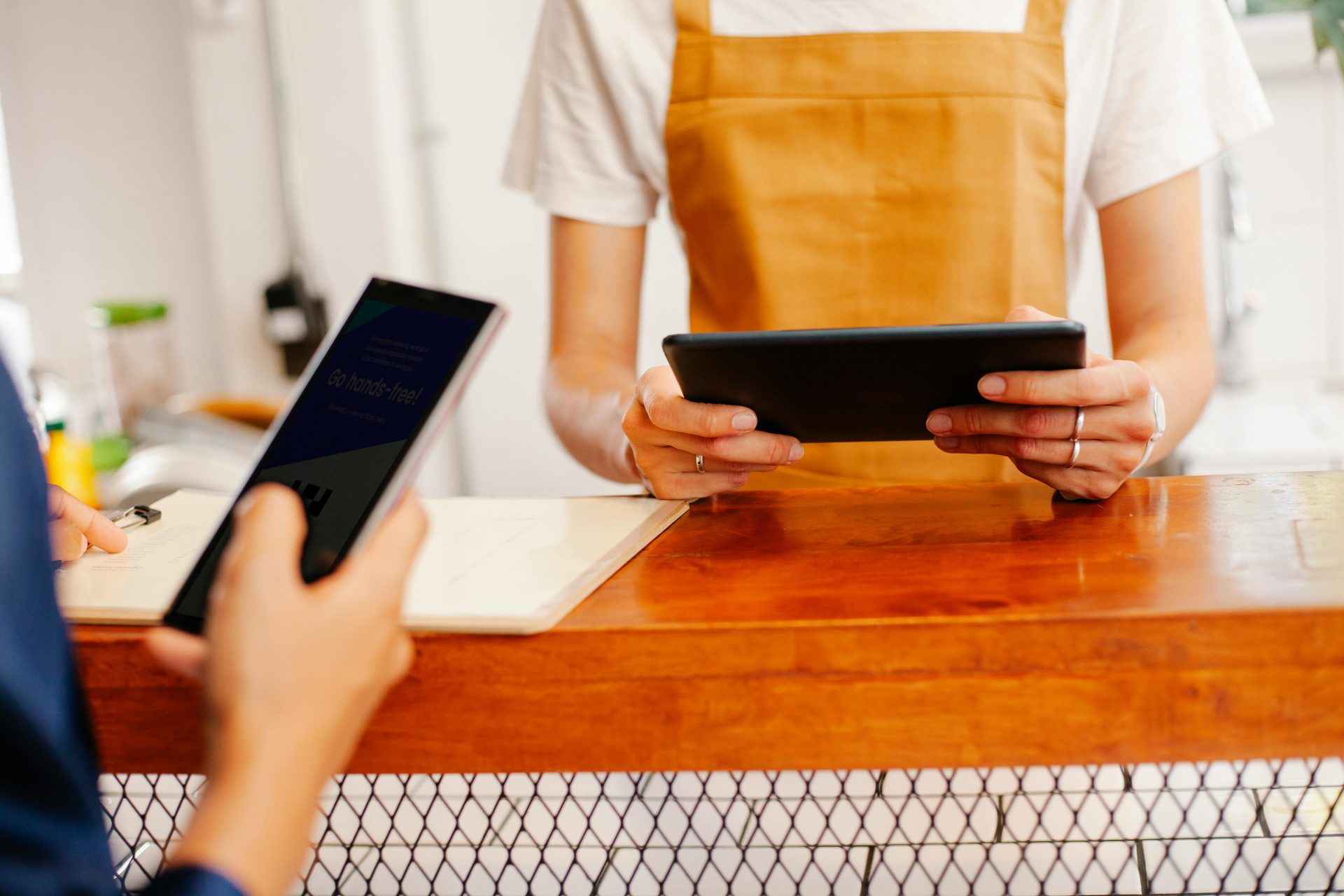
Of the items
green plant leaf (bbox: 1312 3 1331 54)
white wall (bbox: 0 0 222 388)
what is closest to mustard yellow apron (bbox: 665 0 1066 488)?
green plant leaf (bbox: 1312 3 1331 54)

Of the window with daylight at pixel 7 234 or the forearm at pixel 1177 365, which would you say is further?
the window with daylight at pixel 7 234

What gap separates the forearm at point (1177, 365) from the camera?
3.32 ft

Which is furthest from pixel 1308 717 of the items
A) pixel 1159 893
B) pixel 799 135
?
pixel 799 135

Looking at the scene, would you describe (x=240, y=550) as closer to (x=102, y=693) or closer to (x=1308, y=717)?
(x=102, y=693)

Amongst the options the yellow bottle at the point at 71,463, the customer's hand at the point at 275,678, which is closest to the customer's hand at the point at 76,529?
the customer's hand at the point at 275,678

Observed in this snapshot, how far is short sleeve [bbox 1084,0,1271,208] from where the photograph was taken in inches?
43.8

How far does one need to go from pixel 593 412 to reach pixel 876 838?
0.57 m

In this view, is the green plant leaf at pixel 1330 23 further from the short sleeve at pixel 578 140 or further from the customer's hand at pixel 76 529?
the customer's hand at pixel 76 529

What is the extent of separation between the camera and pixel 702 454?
83cm

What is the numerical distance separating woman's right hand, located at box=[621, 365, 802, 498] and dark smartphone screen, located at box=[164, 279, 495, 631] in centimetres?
24

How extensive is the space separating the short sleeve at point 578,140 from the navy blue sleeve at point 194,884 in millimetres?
946

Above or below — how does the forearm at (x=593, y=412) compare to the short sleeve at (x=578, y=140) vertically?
below

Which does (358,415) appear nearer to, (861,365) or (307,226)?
(861,365)

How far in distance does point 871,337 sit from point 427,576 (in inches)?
11.6
